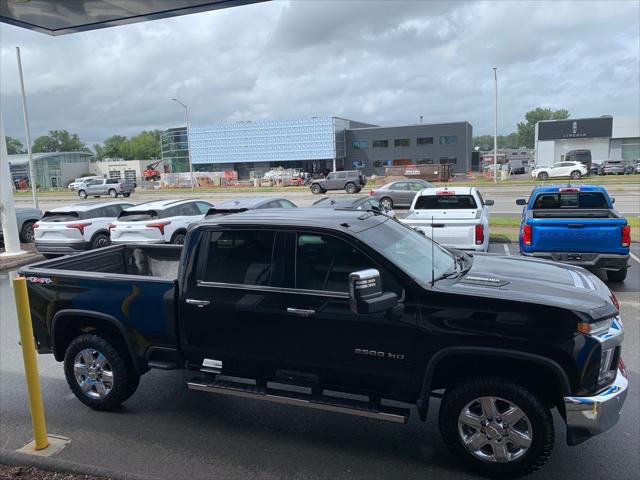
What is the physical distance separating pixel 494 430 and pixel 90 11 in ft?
18.8

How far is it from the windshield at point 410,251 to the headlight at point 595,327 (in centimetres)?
105

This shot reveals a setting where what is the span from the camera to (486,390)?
3.72m

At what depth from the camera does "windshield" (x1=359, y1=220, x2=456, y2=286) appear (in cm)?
409

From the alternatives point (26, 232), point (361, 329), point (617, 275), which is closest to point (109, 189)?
point (26, 232)

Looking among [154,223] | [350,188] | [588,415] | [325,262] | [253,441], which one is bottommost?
[253,441]

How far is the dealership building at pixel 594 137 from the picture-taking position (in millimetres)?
65125

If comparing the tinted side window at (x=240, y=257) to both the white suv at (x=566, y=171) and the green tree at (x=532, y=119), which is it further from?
the green tree at (x=532, y=119)

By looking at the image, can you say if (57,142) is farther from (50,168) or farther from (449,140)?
(449,140)

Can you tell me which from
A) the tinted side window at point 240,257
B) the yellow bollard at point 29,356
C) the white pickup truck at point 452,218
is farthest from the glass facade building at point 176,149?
the yellow bollard at point 29,356

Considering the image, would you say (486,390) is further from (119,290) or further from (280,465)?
(119,290)

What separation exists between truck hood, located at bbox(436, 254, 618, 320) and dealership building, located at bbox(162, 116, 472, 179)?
237 feet

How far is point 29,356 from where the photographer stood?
4.05 meters

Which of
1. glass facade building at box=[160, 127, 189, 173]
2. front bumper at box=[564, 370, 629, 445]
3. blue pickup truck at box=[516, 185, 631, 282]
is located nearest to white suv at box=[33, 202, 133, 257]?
blue pickup truck at box=[516, 185, 631, 282]

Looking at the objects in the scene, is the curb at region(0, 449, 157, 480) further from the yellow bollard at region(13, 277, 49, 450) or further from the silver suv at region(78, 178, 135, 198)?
the silver suv at region(78, 178, 135, 198)
